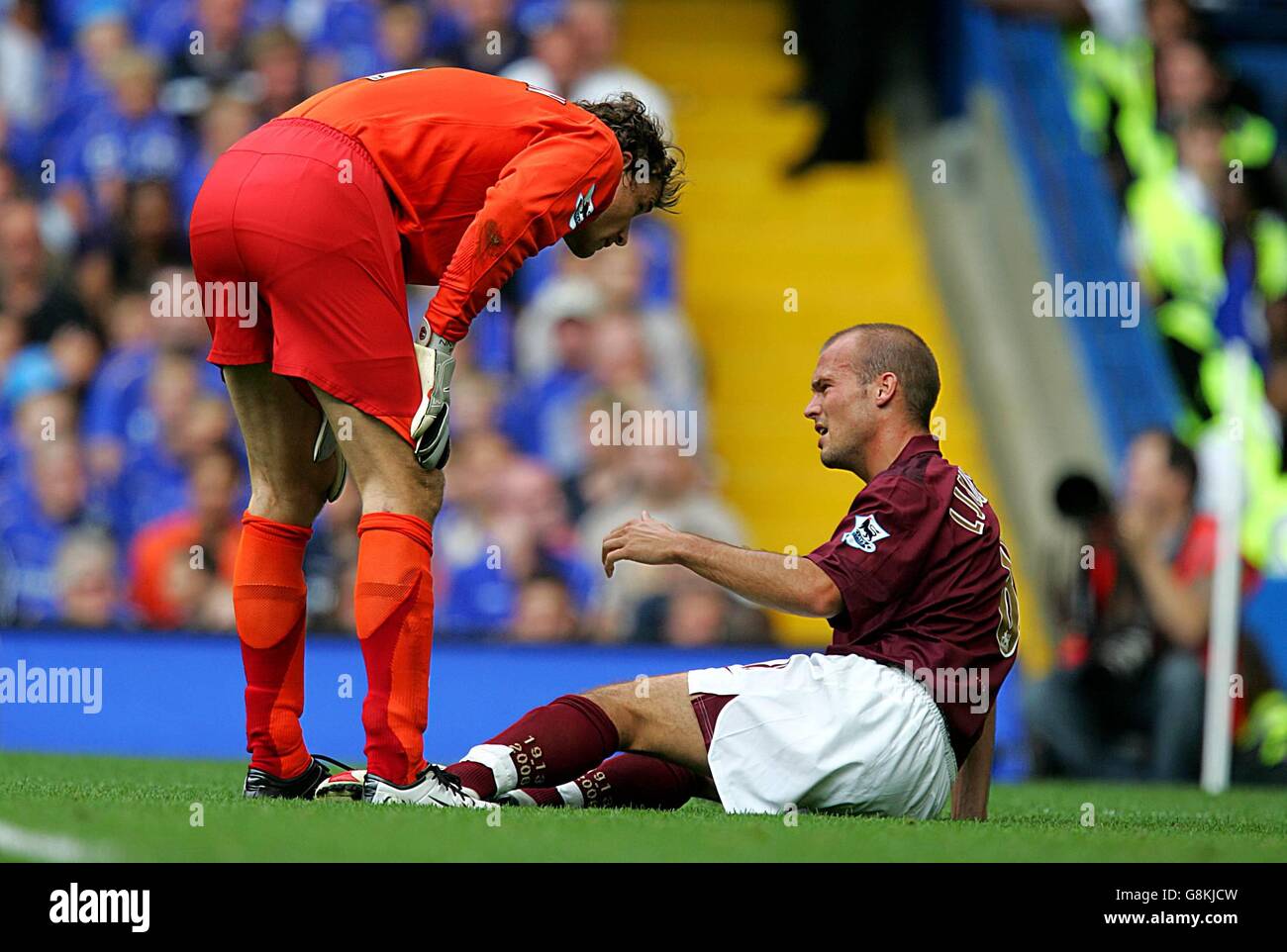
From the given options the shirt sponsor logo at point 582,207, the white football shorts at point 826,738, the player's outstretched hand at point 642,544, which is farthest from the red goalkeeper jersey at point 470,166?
the white football shorts at point 826,738

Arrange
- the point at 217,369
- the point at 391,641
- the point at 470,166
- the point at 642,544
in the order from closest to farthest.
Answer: the point at 642,544, the point at 391,641, the point at 470,166, the point at 217,369

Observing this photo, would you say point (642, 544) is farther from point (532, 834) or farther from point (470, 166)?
point (470, 166)

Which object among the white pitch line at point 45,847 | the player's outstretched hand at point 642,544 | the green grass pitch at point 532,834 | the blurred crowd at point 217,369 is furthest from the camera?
the blurred crowd at point 217,369

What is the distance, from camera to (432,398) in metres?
3.98

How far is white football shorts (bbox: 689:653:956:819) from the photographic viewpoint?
4047 mm

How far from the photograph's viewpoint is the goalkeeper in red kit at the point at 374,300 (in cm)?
400

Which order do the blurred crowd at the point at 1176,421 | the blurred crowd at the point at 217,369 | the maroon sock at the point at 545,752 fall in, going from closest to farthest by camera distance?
the maroon sock at the point at 545,752 < the blurred crowd at the point at 1176,421 < the blurred crowd at the point at 217,369

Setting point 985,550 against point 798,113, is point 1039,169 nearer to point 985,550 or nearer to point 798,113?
point 798,113

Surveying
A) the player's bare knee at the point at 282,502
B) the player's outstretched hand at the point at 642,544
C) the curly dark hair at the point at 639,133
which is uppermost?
the curly dark hair at the point at 639,133

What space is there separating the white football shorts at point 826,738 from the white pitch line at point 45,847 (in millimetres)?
1426

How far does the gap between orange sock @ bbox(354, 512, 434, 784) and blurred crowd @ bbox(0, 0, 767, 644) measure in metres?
4.04

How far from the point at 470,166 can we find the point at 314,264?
438 millimetres

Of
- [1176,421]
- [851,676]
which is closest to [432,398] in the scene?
[851,676]

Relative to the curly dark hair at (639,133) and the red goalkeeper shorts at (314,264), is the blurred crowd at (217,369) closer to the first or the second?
the curly dark hair at (639,133)
